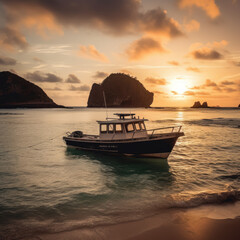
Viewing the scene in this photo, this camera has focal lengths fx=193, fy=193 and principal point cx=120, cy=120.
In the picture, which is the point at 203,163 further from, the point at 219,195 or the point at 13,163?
the point at 13,163

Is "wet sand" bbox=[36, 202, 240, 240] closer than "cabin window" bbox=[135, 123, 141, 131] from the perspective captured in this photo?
Yes

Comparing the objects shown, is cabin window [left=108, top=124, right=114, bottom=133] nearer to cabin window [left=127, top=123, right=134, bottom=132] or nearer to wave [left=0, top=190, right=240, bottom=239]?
cabin window [left=127, top=123, right=134, bottom=132]

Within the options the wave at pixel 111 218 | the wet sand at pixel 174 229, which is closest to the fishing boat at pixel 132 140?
the wave at pixel 111 218

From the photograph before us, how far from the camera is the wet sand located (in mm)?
6582

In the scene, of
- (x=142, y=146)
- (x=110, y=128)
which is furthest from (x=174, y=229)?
(x=110, y=128)

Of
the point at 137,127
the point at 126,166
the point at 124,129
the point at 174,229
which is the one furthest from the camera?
the point at 137,127

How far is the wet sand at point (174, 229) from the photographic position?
21.6 feet

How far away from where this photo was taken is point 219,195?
976 centimetres

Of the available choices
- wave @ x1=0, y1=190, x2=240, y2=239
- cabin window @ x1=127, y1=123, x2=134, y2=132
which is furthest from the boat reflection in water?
wave @ x1=0, y1=190, x2=240, y2=239

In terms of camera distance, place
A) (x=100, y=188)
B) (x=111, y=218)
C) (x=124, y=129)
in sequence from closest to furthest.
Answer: (x=111, y=218), (x=100, y=188), (x=124, y=129)

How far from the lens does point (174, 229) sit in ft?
23.0

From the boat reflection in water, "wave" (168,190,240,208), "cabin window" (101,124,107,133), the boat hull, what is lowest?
the boat reflection in water

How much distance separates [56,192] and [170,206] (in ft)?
21.0

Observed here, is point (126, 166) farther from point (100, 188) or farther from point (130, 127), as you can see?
point (100, 188)
